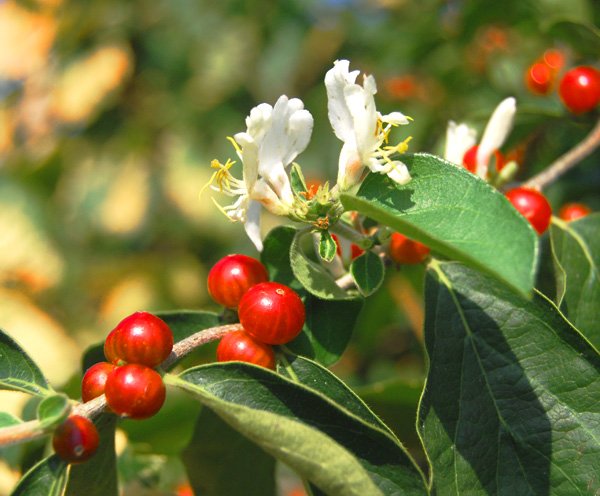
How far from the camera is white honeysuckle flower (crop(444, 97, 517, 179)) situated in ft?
5.17

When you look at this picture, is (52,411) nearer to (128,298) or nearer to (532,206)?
(532,206)

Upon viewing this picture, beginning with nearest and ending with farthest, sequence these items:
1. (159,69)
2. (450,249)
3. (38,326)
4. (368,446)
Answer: (450,249)
(368,446)
(38,326)
(159,69)

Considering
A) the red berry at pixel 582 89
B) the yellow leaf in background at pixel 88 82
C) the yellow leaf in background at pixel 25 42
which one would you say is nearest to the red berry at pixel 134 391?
the red berry at pixel 582 89

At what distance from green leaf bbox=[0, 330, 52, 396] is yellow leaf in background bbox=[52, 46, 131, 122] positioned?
3.51 meters

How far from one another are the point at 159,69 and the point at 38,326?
1728 millimetres

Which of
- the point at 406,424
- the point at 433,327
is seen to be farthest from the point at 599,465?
the point at 406,424

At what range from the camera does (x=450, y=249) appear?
0.98 meters

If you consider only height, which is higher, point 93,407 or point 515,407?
point 93,407

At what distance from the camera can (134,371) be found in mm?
1159

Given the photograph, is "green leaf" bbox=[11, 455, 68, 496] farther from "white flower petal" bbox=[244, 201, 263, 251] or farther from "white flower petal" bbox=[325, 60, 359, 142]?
"white flower petal" bbox=[325, 60, 359, 142]

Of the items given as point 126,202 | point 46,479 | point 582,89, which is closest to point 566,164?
point 582,89

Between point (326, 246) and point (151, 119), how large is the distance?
3669 mm

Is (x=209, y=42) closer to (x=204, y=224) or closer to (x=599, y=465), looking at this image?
(x=204, y=224)

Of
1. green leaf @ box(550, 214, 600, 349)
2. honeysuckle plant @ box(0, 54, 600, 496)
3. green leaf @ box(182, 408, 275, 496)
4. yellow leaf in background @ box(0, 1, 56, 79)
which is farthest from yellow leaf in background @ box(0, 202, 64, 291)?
green leaf @ box(550, 214, 600, 349)
